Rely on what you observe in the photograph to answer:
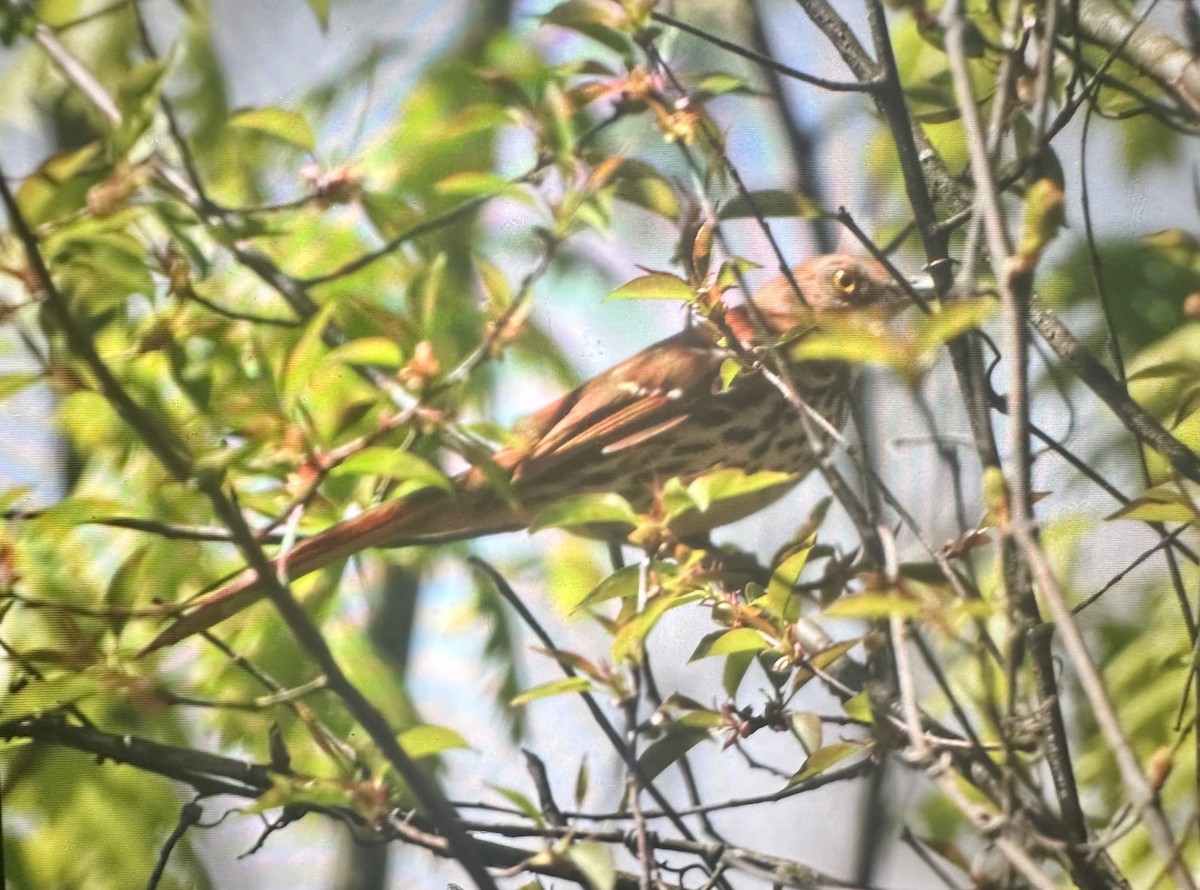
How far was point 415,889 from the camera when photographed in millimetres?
913

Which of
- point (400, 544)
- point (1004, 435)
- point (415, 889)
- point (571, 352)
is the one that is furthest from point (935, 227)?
point (415, 889)

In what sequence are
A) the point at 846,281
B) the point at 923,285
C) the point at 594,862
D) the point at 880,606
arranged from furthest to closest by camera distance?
the point at 846,281 < the point at 923,285 < the point at 594,862 < the point at 880,606

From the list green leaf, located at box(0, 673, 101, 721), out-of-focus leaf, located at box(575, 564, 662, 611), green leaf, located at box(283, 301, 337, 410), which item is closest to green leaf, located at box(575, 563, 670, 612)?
out-of-focus leaf, located at box(575, 564, 662, 611)

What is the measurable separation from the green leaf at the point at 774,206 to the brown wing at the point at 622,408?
11 cm

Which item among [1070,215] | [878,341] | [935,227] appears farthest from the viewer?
[1070,215]

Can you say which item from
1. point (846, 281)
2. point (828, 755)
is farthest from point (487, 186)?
point (828, 755)

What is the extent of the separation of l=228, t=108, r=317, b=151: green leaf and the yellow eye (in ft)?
1.48

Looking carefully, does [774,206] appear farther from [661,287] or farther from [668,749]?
[668,749]

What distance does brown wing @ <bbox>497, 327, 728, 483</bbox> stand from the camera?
0.96 metres

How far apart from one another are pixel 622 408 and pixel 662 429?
0.05 metres

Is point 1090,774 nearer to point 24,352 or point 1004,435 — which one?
point 1004,435

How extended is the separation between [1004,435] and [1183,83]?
270mm

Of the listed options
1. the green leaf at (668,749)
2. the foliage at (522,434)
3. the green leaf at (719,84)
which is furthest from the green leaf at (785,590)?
the green leaf at (719,84)

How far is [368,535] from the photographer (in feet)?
2.82
